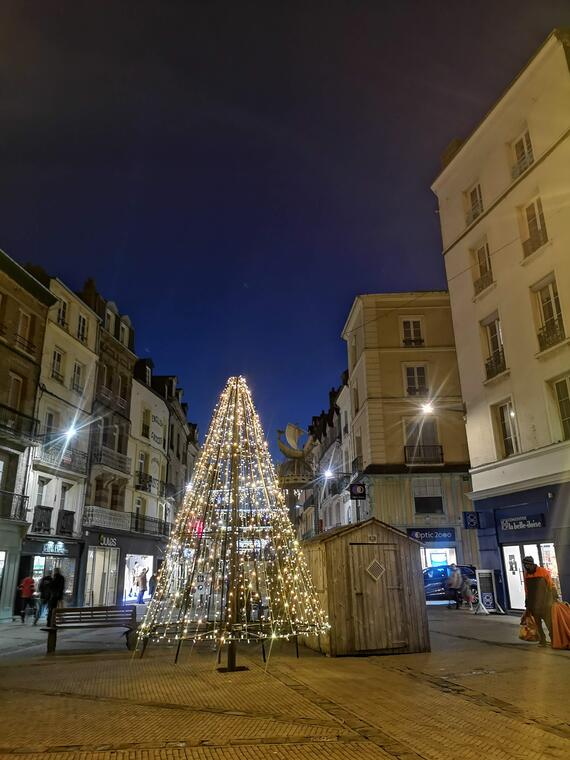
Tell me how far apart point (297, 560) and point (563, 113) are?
47.1 feet

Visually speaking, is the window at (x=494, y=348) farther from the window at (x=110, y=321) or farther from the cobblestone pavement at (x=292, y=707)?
the window at (x=110, y=321)

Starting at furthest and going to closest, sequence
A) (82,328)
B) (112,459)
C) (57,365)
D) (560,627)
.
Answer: (112,459)
(82,328)
(57,365)
(560,627)

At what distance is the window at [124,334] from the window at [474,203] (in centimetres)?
1984

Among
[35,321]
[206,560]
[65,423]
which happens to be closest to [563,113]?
[206,560]

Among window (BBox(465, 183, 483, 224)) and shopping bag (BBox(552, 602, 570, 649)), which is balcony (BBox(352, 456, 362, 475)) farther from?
shopping bag (BBox(552, 602, 570, 649))

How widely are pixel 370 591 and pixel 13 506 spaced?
15.2 m

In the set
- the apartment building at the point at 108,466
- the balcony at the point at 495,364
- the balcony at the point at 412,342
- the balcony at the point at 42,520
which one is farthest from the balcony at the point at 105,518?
the balcony at the point at 495,364

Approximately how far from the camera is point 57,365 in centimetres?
2488

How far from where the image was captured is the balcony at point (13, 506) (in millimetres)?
19859

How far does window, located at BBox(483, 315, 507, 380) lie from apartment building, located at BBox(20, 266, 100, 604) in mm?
17809

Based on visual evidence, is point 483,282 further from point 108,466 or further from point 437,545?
point 108,466

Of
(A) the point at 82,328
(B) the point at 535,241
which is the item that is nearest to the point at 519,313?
(B) the point at 535,241

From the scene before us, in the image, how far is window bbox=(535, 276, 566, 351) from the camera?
1534cm

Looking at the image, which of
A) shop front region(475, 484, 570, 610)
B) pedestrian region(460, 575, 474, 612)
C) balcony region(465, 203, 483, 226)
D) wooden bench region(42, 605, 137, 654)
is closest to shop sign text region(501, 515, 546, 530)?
shop front region(475, 484, 570, 610)
